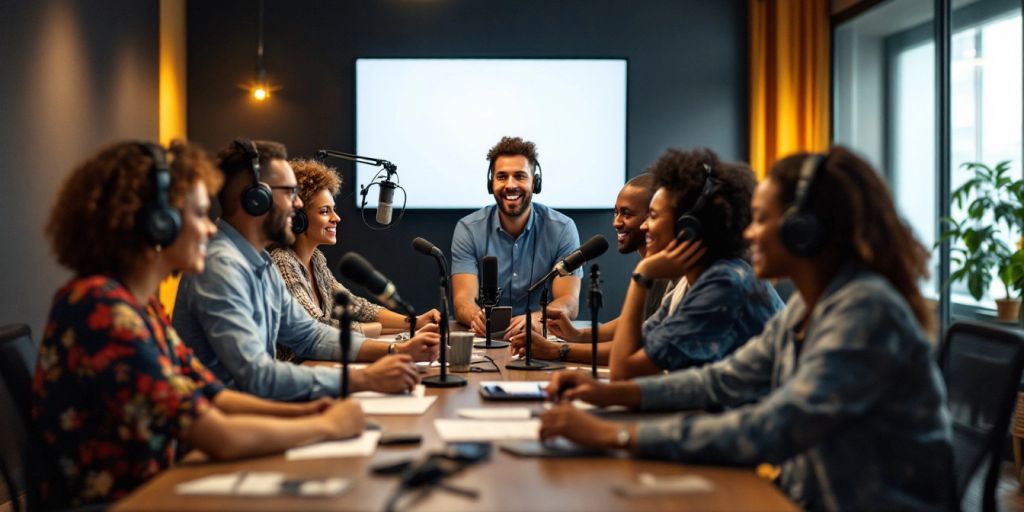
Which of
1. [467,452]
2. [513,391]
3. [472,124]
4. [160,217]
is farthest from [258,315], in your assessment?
[472,124]

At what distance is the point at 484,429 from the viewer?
1.85m

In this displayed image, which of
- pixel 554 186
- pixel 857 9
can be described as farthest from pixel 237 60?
pixel 857 9

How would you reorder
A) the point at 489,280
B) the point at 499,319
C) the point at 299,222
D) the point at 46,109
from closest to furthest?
the point at 489,280 < the point at 499,319 < the point at 299,222 < the point at 46,109

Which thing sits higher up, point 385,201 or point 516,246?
point 385,201

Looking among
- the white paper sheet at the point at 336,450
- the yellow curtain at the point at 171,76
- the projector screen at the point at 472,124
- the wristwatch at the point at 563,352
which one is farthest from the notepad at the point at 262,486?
the projector screen at the point at 472,124

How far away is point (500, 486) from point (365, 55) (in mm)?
4870

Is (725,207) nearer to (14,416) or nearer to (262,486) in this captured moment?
(262,486)

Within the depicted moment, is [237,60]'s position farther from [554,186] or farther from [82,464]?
[82,464]

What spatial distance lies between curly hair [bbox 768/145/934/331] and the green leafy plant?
2751mm

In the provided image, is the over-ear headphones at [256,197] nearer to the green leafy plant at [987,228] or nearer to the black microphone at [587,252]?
the black microphone at [587,252]

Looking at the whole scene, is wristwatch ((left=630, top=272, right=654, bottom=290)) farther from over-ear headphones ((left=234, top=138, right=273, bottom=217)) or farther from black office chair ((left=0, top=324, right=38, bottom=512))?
black office chair ((left=0, top=324, right=38, bottom=512))

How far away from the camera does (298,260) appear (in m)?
3.56

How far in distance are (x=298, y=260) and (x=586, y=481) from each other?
2291mm

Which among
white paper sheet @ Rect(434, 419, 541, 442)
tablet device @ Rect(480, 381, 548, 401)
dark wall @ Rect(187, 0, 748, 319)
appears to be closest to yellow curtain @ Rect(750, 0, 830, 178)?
dark wall @ Rect(187, 0, 748, 319)
